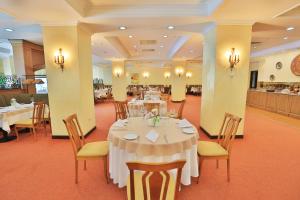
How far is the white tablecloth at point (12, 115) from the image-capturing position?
424 cm

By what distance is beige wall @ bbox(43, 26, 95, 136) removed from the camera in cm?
414

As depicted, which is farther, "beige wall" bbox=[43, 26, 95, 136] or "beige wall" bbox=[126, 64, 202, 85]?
"beige wall" bbox=[126, 64, 202, 85]

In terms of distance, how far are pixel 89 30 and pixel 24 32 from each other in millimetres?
2573

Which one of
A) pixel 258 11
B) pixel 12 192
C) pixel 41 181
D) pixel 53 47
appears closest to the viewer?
pixel 12 192

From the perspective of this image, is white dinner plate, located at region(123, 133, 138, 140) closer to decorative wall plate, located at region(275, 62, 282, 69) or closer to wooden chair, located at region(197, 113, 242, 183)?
wooden chair, located at region(197, 113, 242, 183)

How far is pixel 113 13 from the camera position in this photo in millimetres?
3822

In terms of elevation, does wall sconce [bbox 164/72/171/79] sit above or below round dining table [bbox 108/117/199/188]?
above

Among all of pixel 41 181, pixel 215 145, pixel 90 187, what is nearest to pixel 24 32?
pixel 41 181

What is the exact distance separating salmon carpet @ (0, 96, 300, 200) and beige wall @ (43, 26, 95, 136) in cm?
78

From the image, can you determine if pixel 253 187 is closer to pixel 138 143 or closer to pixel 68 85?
pixel 138 143

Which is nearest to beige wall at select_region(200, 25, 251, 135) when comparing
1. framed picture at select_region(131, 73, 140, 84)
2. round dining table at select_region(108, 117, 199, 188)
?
round dining table at select_region(108, 117, 199, 188)

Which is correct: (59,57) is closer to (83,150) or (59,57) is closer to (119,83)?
(83,150)

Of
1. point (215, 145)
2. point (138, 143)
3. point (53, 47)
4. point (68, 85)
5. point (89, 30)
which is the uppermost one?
point (89, 30)

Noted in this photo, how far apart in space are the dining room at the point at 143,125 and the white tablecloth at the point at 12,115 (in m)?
0.03
